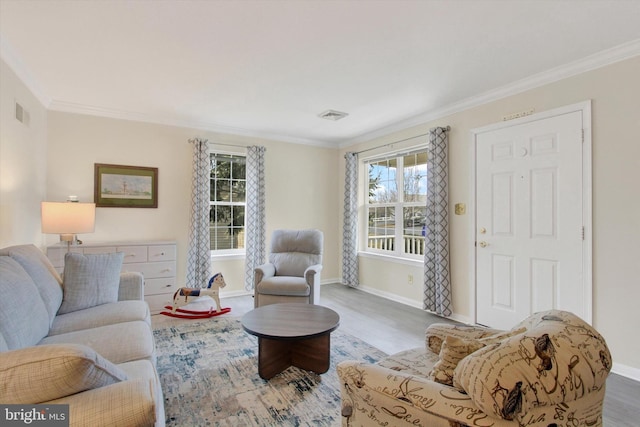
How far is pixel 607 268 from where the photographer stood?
249cm

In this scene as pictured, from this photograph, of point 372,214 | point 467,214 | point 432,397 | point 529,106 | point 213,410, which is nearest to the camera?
point 432,397

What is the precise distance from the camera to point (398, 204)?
462 cm

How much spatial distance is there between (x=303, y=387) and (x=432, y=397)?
136 centimetres

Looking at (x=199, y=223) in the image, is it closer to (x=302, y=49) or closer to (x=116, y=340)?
(x=116, y=340)

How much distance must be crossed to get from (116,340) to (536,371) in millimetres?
1973

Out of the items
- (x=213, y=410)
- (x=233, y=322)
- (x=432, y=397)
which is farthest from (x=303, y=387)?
(x=233, y=322)

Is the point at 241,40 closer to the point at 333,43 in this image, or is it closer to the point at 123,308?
the point at 333,43

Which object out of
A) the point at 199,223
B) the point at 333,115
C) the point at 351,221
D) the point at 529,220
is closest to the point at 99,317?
the point at 199,223

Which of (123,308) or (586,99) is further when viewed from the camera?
(586,99)

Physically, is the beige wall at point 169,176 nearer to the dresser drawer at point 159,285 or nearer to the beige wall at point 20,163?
the beige wall at point 20,163

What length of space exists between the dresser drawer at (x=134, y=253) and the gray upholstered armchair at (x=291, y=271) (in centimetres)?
139

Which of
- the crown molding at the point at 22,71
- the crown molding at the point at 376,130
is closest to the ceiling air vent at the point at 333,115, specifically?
the crown molding at the point at 376,130

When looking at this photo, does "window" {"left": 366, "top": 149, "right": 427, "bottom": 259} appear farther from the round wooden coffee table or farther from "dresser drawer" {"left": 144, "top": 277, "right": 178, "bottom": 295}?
"dresser drawer" {"left": 144, "top": 277, "right": 178, "bottom": 295}

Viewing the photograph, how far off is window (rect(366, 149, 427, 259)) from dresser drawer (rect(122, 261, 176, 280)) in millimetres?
2971
